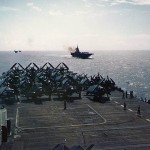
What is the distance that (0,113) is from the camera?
3628 centimetres

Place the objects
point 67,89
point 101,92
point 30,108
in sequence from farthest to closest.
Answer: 1. point 67,89
2. point 101,92
3. point 30,108

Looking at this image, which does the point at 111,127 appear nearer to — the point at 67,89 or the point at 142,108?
the point at 142,108

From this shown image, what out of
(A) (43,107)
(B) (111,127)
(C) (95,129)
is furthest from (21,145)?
(A) (43,107)

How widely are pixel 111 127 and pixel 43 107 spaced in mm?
18271

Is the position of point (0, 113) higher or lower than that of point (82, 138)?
higher

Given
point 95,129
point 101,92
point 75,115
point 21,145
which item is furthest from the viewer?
point 101,92

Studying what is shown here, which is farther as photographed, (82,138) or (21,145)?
(82,138)

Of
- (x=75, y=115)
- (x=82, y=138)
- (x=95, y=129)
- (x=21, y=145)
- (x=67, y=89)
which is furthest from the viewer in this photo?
(x=67, y=89)

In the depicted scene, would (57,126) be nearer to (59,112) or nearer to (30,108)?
(59,112)

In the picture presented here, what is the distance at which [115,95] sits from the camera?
73.2 metres

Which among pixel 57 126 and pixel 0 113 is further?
→ pixel 57 126

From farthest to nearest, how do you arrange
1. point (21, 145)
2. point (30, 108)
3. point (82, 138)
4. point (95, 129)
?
point (30, 108)
point (95, 129)
point (82, 138)
point (21, 145)

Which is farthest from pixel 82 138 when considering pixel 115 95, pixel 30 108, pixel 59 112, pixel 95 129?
pixel 115 95

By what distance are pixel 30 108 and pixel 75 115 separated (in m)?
10.2
